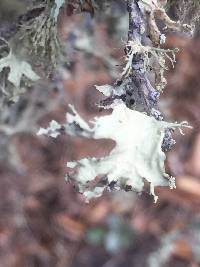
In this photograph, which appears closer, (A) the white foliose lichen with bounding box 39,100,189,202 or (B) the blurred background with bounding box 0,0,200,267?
(A) the white foliose lichen with bounding box 39,100,189,202

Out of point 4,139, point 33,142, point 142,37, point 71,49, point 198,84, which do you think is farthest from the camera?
point 198,84

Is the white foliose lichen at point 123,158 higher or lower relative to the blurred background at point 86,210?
higher

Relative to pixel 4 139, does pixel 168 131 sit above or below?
above

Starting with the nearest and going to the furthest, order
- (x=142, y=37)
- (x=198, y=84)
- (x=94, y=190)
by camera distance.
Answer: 1. (x=94, y=190)
2. (x=142, y=37)
3. (x=198, y=84)

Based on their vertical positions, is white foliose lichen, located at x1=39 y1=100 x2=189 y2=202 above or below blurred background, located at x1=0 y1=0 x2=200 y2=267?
above

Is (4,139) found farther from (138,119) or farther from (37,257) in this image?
(138,119)

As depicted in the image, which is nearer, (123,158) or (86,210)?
(123,158)

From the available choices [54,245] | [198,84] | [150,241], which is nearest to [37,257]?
[54,245]

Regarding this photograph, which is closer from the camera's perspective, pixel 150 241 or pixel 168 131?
pixel 168 131

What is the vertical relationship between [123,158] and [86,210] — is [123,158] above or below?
above

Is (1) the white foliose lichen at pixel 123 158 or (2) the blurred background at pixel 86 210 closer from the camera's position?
(1) the white foliose lichen at pixel 123 158

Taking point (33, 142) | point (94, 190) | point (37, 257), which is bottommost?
point (37, 257)
